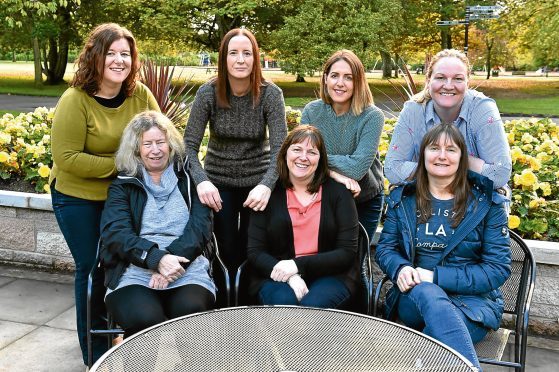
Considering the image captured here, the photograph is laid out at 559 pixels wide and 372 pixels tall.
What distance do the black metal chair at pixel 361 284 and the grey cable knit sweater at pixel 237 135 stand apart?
0.53 meters

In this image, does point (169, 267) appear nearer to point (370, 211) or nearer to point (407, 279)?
point (407, 279)

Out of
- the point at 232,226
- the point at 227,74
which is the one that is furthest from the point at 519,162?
the point at 227,74

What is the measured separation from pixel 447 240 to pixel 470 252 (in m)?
0.12

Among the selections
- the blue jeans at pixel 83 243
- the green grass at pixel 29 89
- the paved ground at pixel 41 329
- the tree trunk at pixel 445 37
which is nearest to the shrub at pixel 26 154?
the paved ground at pixel 41 329

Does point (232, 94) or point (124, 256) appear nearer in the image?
point (124, 256)

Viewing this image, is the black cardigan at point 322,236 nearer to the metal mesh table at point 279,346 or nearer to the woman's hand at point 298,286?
the woman's hand at point 298,286

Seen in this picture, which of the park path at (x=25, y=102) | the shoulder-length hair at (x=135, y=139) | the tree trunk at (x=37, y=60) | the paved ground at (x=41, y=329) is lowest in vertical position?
the paved ground at (x=41, y=329)

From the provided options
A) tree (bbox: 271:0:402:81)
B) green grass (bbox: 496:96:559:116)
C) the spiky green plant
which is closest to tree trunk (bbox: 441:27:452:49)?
tree (bbox: 271:0:402:81)

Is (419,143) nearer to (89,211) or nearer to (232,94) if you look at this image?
(232,94)

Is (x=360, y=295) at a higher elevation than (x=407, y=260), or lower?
lower

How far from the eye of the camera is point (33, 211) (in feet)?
15.7

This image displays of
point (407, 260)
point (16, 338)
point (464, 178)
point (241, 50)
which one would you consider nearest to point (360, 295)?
point (407, 260)

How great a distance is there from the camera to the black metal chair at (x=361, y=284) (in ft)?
9.84

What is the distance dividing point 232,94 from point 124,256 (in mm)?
1054
